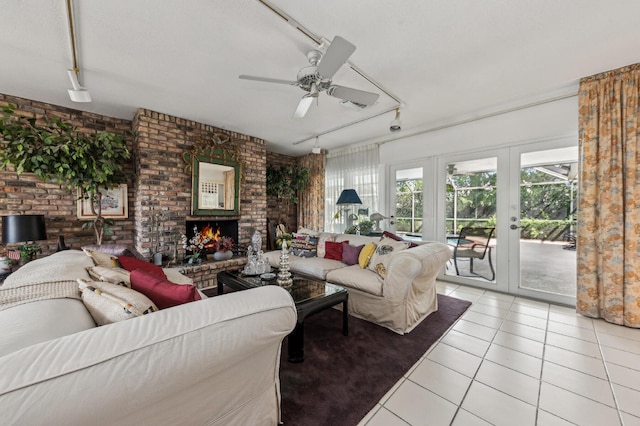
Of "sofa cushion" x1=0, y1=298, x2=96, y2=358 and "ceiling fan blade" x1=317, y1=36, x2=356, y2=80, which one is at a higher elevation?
"ceiling fan blade" x1=317, y1=36, x2=356, y2=80

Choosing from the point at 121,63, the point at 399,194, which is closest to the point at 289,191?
the point at 399,194

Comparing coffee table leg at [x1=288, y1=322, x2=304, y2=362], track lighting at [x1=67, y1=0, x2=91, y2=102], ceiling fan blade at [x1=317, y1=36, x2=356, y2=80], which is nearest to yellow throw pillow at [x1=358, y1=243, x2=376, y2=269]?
coffee table leg at [x1=288, y1=322, x2=304, y2=362]

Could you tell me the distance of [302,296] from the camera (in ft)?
6.93

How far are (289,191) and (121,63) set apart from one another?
11.7ft

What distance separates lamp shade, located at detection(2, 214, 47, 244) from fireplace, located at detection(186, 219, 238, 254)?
1624mm

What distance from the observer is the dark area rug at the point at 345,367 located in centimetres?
143

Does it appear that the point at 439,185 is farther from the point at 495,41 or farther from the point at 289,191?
the point at 289,191

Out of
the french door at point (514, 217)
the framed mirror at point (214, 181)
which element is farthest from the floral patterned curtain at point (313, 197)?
the french door at point (514, 217)

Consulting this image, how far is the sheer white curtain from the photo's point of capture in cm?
479

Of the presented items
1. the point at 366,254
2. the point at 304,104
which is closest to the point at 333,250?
the point at 366,254

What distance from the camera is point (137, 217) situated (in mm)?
3535

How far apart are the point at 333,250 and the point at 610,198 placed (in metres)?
2.95

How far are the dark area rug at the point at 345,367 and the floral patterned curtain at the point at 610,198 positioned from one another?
5.00 ft

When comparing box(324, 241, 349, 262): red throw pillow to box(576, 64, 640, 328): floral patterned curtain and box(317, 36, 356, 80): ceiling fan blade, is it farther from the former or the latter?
box(576, 64, 640, 328): floral patterned curtain
